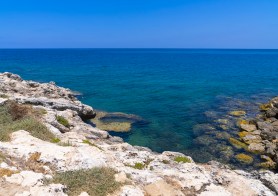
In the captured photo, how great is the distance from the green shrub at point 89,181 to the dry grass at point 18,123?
6310 millimetres

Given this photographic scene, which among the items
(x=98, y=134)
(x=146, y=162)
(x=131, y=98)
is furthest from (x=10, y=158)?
(x=131, y=98)

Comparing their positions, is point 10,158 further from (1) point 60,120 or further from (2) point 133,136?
(2) point 133,136

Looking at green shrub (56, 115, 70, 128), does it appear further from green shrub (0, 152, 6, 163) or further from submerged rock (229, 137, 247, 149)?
submerged rock (229, 137, 247, 149)

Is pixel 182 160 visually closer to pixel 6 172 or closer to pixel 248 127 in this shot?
pixel 6 172

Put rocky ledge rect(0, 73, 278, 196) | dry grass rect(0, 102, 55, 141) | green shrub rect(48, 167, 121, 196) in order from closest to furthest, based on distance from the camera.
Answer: green shrub rect(48, 167, 121, 196) < rocky ledge rect(0, 73, 278, 196) < dry grass rect(0, 102, 55, 141)

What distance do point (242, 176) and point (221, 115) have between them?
32.0 metres

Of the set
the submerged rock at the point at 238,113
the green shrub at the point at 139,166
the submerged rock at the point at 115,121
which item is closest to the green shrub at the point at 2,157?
the green shrub at the point at 139,166

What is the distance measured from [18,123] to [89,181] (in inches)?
389

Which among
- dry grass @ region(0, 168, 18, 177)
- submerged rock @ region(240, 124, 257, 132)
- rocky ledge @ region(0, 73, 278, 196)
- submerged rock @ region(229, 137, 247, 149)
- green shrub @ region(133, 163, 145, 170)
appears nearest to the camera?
rocky ledge @ region(0, 73, 278, 196)

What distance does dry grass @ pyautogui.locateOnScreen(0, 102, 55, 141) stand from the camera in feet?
59.1

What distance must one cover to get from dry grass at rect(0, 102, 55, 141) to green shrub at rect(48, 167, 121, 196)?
6310 millimetres

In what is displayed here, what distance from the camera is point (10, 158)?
13867mm

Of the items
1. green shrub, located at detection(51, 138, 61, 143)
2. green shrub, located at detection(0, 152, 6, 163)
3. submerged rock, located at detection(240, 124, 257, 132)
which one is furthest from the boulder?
green shrub, located at detection(0, 152, 6, 163)

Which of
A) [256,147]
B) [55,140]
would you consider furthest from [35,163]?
[256,147]
